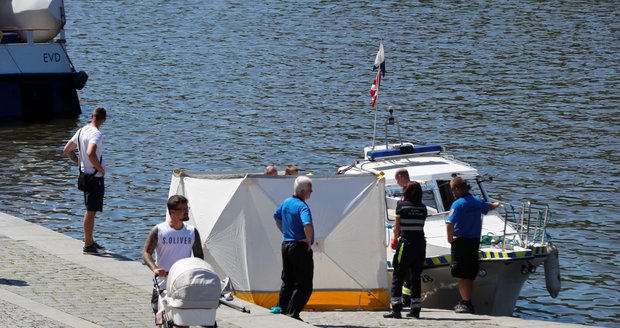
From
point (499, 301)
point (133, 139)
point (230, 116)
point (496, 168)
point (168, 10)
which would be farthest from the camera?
point (168, 10)

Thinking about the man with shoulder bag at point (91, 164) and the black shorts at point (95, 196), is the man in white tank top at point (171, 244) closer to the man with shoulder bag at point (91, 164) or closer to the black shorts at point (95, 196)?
the man with shoulder bag at point (91, 164)

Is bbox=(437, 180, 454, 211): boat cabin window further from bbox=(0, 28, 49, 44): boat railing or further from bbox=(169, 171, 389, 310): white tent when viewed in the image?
bbox=(0, 28, 49, 44): boat railing

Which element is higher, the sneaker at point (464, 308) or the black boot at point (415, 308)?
the black boot at point (415, 308)

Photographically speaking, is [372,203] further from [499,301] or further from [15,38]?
[15,38]

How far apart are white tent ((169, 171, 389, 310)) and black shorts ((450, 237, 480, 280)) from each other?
987 millimetres

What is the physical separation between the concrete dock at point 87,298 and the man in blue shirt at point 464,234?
0.48m

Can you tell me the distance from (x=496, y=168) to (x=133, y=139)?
35.6 feet

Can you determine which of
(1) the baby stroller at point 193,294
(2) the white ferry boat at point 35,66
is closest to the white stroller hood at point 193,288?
(1) the baby stroller at point 193,294

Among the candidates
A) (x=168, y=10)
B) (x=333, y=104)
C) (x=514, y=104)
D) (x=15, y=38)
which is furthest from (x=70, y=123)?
(x=168, y=10)

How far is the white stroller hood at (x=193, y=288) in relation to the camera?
11.9 m

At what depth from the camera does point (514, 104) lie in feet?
134

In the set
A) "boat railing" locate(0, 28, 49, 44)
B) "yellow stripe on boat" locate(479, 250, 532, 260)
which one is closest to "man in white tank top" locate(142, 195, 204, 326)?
"yellow stripe on boat" locate(479, 250, 532, 260)

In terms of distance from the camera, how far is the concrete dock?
557 inches

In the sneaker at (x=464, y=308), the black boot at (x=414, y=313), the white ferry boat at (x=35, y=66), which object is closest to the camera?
the black boot at (x=414, y=313)
